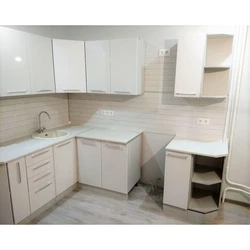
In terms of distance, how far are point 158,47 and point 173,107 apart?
2.78 feet

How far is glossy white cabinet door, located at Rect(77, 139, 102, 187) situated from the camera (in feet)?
9.05

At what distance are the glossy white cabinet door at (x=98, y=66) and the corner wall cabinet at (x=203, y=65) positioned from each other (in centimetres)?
95

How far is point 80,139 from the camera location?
9.28ft

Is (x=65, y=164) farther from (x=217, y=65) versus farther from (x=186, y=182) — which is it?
(x=217, y=65)

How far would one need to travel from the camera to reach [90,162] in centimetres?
283

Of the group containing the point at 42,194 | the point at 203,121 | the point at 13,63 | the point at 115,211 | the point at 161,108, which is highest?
the point at 13,63

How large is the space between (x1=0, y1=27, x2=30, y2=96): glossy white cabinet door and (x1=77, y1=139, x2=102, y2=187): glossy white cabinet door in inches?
40.4

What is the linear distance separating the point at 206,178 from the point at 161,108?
110cm

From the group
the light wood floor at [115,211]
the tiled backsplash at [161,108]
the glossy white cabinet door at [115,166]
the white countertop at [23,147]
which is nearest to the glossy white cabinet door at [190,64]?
the tiled backsplash at [161,108]

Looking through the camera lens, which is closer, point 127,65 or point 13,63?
point 13,63

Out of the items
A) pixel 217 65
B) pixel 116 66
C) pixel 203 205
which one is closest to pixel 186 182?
pixel 203 205

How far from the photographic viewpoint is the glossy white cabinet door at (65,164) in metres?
2.60
